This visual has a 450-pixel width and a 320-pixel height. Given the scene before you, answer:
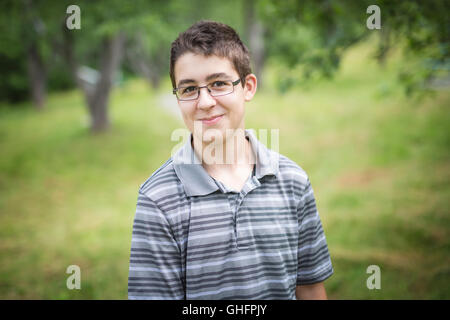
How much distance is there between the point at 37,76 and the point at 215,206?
20178 mm

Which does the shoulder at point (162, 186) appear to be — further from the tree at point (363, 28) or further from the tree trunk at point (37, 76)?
the tree trunk at point (37, 76)

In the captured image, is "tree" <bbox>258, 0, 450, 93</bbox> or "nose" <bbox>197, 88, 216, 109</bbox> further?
"tree" <bbox>258, 0, 450, 93</bbox>

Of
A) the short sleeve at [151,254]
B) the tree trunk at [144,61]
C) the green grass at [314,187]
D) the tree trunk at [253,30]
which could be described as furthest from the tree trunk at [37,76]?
the short sleeve at [151,254]

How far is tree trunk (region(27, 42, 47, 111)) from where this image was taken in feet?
57.3

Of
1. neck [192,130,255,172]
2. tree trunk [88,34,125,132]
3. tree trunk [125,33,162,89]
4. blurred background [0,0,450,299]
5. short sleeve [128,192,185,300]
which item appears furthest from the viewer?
tree trunk [125,33,162,89]

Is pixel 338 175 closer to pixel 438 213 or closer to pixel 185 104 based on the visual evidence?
pixel 438 213

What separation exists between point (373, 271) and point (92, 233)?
4.19 metres

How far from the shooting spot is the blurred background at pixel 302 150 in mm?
3553

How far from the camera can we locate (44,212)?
21.1 ft

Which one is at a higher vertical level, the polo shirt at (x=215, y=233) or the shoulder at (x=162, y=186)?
the shoulder at (x=162, y=186)

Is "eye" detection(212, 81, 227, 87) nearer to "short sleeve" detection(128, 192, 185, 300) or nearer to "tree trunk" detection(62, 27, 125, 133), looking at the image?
"short sleeve" detection(128, 192, 185, 300)

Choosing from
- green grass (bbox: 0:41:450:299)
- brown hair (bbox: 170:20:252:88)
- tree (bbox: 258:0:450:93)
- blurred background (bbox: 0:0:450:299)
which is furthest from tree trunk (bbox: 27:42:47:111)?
brown hair (bbox: 170:20:252:88)
